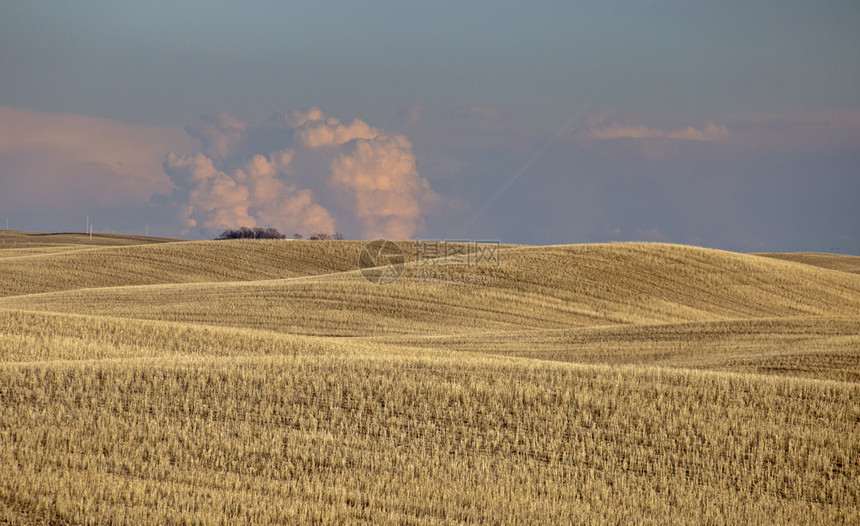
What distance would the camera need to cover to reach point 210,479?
8961 mm

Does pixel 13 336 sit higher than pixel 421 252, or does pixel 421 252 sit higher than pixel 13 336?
pixel 421 252

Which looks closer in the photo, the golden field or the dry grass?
the golden field

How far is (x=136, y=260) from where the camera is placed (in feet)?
182

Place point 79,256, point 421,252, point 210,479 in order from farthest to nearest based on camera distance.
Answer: point 421,252 → point 79,256 → point 210,479

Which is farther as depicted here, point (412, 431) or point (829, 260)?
point (829, 260)

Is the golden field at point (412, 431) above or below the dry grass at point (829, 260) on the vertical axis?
below

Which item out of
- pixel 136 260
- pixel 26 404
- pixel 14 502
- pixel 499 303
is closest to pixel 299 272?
pixel 136 260

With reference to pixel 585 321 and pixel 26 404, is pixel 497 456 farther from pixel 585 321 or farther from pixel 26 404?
pixel 585 321

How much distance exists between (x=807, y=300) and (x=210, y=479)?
40098 mm

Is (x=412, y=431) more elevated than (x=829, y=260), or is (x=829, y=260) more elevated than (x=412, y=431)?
(x=829, y=260)

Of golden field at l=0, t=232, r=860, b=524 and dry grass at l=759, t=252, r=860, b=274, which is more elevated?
dry grass at l=759, t=252, r=860, b=274

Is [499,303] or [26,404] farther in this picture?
[499,303]

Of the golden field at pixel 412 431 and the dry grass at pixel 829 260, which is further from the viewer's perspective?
the dry grass at pixel 829 260

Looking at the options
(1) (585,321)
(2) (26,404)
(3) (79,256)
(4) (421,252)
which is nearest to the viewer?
Result: (2) (26,404)
